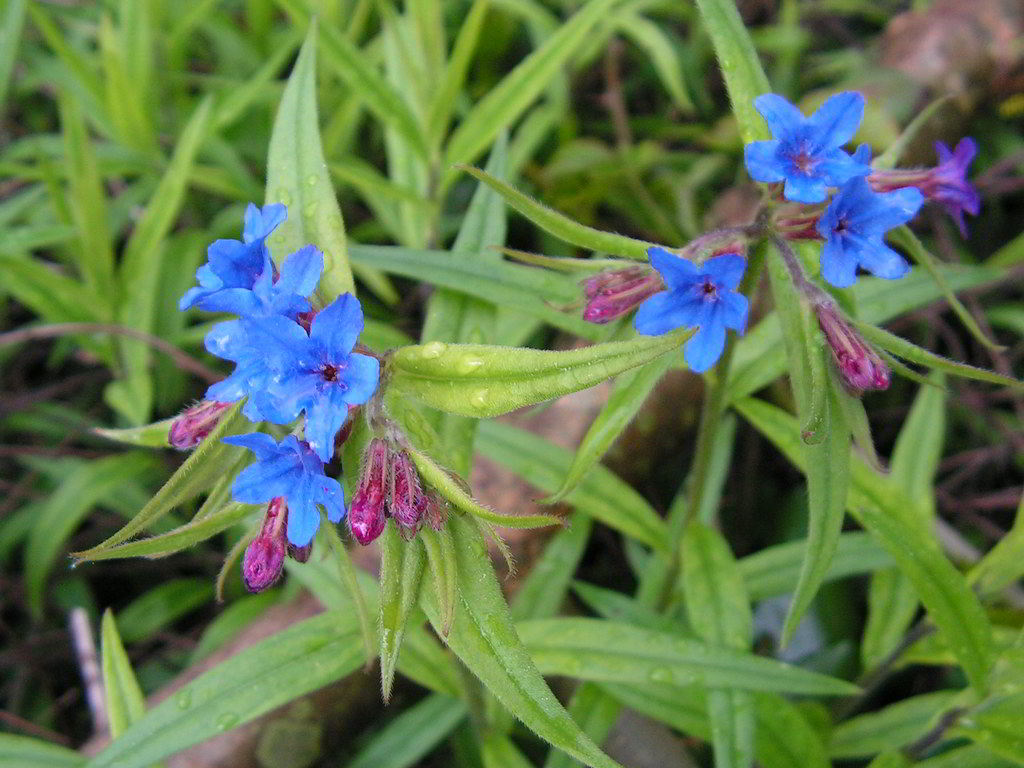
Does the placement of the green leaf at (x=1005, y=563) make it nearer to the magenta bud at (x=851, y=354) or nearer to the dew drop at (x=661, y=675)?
the magenta bud at (x=851, y=354)

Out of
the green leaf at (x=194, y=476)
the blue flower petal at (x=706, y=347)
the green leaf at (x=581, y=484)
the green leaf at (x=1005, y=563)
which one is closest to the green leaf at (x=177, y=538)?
the green leaf at (x=194, y=476)

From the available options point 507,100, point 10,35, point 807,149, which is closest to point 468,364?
point 807,149

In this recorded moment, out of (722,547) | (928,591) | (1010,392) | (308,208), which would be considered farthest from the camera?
(1010,392)

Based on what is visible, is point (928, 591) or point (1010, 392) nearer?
point (928, 591)

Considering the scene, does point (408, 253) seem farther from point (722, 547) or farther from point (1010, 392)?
point (1010, 392)

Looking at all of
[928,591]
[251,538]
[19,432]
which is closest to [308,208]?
[251,538]

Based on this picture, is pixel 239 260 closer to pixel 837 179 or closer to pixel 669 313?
pixel 669 313
